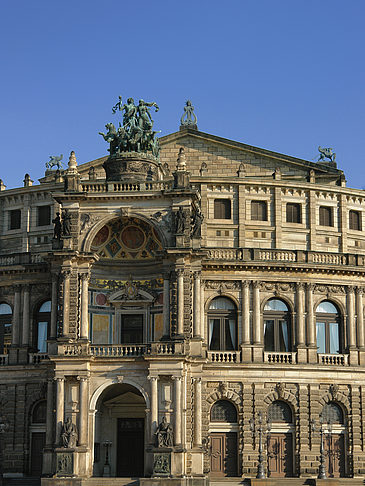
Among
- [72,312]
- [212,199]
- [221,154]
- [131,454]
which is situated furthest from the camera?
[221,154]

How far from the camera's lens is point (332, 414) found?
208 ft

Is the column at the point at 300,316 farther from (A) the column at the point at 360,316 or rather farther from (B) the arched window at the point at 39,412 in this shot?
(B) the arched window at the point at 39,412

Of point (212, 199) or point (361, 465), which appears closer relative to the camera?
point (361, 465)

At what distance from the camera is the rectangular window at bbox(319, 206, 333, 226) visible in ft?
229

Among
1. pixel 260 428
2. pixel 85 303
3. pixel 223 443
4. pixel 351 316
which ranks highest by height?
pixel 85 303

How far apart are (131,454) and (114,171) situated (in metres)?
19.8

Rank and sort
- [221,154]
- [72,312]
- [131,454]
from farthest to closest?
[221,154], [131,454], [72,312]

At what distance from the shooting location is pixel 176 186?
58.8m

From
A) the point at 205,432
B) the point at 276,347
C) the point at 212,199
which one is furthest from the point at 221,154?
the point at 205,432

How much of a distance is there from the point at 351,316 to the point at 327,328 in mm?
1939

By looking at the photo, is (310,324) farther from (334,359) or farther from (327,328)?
(334,359)

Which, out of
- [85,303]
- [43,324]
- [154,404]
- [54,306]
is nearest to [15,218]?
[43,324]

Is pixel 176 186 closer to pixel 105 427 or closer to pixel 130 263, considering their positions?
pixel 130 263

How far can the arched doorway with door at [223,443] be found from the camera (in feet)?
200
